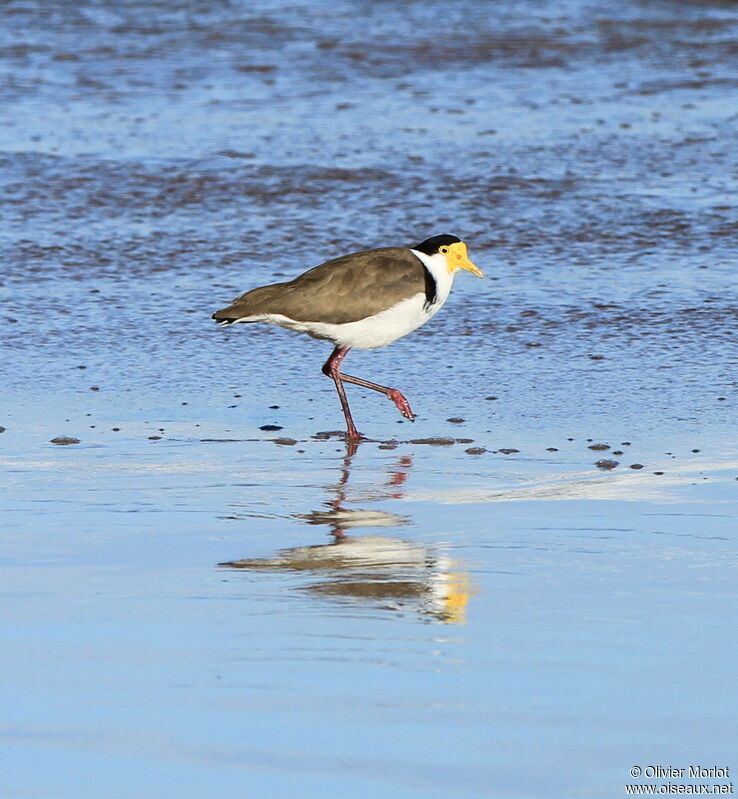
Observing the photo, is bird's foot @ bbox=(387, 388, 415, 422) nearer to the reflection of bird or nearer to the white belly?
the white belly

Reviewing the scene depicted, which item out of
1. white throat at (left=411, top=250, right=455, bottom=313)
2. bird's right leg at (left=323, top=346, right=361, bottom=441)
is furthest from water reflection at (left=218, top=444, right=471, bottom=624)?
white throat at (left=411, top=250, right=455, bottom=313)

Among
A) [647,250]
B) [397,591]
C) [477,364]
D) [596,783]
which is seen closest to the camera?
[596,783]

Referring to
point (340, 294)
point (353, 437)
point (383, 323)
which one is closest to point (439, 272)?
point (383, 323)

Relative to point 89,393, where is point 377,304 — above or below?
above

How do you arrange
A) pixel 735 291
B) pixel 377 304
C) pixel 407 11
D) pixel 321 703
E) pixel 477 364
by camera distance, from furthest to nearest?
1. pixel 407 11
2. pixel 735 291
3. pixel 477 364
4. pixel 377 304
5. pixel 321 703

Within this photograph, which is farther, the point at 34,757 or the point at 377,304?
the point at 377,304

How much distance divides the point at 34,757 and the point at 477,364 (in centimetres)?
487

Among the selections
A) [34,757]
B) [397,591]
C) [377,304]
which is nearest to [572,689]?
[397,591]

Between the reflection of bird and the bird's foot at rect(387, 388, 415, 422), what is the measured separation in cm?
178

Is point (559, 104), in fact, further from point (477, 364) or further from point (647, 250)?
point (477, 364)

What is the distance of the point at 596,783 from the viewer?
3693mm

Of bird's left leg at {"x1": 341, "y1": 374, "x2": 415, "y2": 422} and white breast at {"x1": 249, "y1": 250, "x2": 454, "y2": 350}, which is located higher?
white breast at {"x1": 249, "y1": 250, "x2": 454, "y2": 350}

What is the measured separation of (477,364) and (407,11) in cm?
1368

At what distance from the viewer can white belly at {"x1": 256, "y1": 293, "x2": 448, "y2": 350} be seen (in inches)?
303
